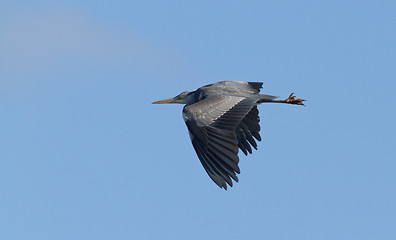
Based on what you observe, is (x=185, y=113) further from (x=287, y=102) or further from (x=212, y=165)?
(x=287, y=102)

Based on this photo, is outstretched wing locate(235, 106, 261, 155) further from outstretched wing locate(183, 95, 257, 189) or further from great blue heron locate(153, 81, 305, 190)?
outstretched wing locate(183, 95, 257, 189)

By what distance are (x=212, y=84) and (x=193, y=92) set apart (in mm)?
708

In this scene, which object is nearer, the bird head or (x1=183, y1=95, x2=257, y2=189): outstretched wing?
(x1=183, y1=95, x2=257, y2=189): outstretched wing

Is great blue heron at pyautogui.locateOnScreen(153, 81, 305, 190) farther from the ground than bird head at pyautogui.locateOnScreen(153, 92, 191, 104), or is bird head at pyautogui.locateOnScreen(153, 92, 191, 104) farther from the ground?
bird head at pyautogui.locateOnScreen(153, 92, 191, 104)

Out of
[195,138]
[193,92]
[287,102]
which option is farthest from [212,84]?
[195,138]

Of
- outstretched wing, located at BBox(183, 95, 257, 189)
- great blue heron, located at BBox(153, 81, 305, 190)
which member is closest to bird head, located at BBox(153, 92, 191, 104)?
great blue heron, located at BBox(153, 81, 305, 190)

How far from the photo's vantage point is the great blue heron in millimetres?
18906

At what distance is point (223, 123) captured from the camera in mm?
19688

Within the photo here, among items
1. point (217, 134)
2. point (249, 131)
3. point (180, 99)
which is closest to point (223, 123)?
point (217, 134)

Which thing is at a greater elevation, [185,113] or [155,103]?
[155,103]

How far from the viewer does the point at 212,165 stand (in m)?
19.0

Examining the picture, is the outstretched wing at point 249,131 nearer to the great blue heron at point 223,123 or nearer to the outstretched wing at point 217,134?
the great blue heron at point 223,123

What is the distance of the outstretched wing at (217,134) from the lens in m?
18.9

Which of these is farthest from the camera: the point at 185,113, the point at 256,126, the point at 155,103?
the point at 155,103
